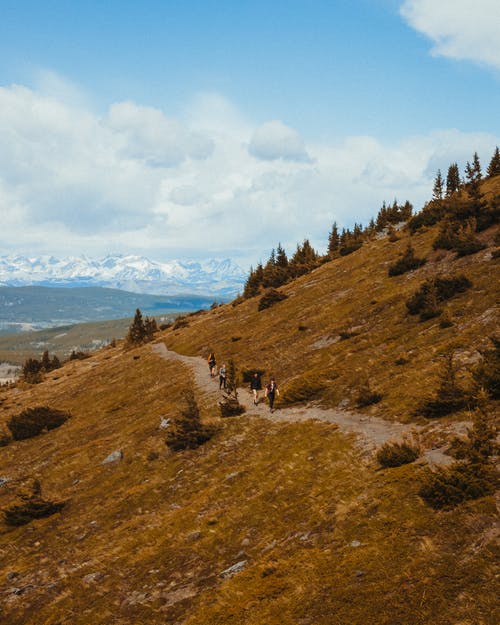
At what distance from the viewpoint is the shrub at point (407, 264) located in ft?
136

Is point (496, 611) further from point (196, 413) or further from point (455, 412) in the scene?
point (196, 413)

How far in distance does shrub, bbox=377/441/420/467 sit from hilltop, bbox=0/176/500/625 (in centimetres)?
41

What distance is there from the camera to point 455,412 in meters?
16.1

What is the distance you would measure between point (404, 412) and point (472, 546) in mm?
9640

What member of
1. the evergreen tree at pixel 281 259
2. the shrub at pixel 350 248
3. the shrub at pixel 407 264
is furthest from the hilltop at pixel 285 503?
the evergreen tree at pixel 281 259

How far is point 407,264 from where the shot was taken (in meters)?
42.0

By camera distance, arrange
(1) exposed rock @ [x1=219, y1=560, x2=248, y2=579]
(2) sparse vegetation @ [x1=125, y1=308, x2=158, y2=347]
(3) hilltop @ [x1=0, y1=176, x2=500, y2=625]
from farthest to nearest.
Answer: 1. (2) sparse vegetation @ [x1=125, y1=308, x2=158, y2=347]
2. (1) exposed rock @ [x1=219, y1=560, x2=248, y2=579]
3. (3) hilltop @ [x1=0, y1=176, x2=500, y2=625]

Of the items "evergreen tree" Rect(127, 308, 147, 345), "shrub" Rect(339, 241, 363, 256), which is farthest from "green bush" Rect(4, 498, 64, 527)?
"evergreen tree" Rect(127, 308, 147, 345)

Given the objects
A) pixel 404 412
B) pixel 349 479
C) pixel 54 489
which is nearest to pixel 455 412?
pixel 404 412

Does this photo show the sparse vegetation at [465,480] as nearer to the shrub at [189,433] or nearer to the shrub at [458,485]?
the shrub at [458,485]

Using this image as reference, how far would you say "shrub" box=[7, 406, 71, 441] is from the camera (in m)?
36.8

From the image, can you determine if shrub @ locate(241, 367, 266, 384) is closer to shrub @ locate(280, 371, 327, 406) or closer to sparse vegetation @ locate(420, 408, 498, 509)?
shrub @ locate(280, 371, 327, 406)

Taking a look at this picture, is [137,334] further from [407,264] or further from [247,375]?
[407,264]

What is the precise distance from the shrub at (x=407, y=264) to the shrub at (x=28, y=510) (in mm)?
36740
